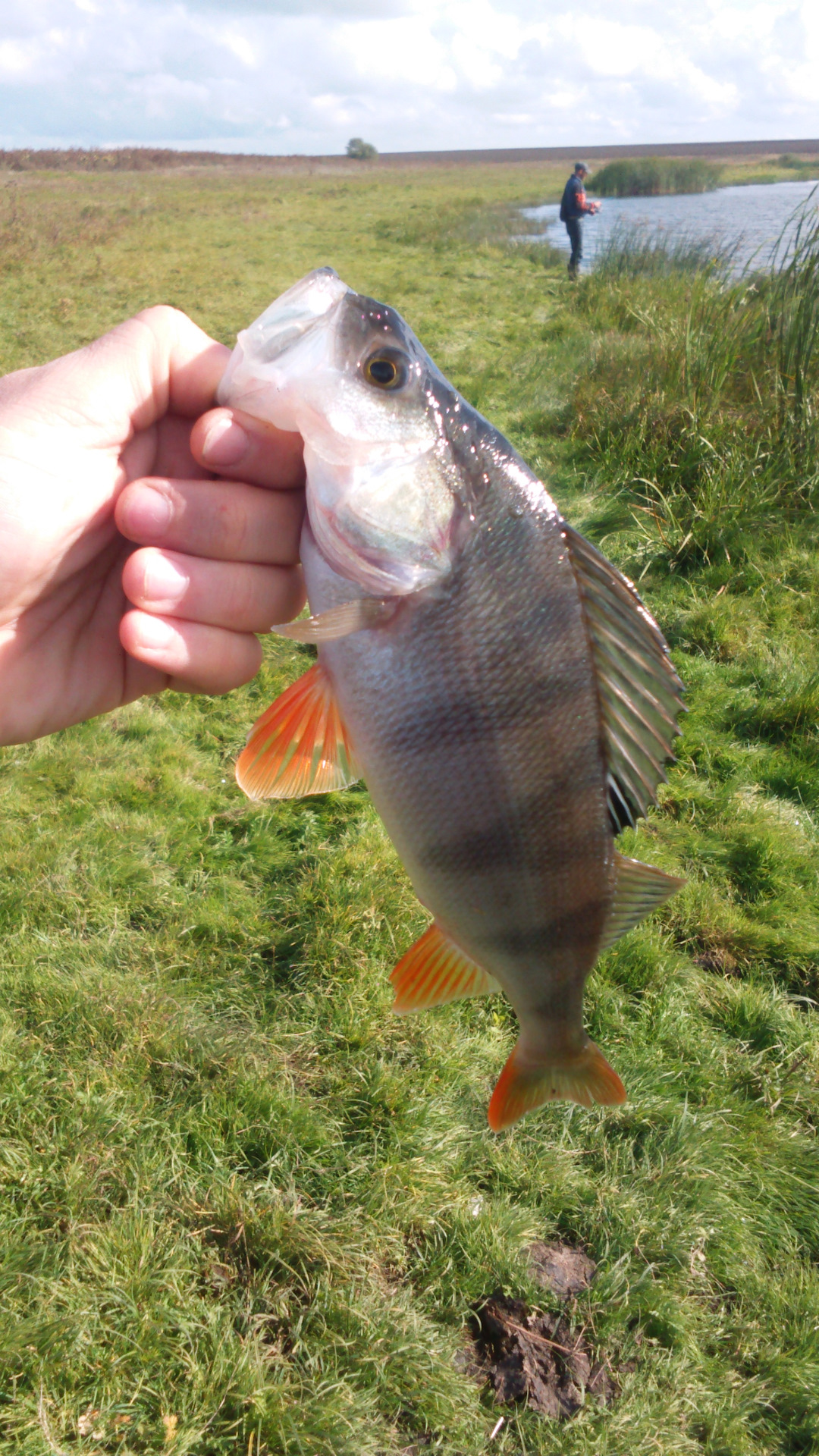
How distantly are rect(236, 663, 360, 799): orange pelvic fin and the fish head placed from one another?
0.25 m

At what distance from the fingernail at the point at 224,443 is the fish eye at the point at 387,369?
34 centimetres

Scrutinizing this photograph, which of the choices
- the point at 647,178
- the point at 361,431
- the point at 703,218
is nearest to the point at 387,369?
the point at 361,431

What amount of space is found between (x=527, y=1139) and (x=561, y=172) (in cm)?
8539

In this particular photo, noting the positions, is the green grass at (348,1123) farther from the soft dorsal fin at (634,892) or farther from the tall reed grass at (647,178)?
the tall reed grass at (647,178)

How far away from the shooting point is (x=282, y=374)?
1559 millimetres

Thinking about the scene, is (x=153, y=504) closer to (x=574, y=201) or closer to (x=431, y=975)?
(x=431, y=975)

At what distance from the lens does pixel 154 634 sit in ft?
6.05

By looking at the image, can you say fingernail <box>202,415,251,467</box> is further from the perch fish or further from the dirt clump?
the dirt clump

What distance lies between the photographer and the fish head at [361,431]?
1549mm

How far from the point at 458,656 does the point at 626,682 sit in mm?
341

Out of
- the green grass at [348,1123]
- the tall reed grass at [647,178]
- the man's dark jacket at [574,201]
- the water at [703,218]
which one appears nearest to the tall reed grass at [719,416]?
the green grass at [348,1123]

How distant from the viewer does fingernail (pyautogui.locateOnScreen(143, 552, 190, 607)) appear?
1.82 metres

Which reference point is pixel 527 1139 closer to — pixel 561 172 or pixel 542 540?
pixel 542 540

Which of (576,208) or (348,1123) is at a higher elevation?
(576,208)
